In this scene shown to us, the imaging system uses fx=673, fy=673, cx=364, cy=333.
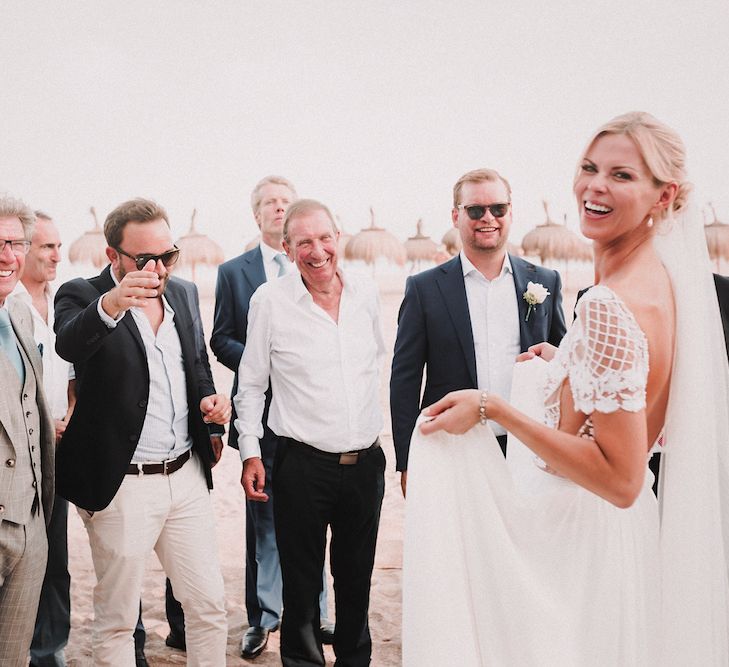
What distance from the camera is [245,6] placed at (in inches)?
704

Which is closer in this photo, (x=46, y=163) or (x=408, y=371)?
(x=408, y=371)

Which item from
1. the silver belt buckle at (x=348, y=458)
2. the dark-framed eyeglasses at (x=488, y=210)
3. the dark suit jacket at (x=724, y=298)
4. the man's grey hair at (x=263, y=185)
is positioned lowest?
the silver belt buckle at (x=348, y=458)

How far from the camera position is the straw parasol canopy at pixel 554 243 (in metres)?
21.8

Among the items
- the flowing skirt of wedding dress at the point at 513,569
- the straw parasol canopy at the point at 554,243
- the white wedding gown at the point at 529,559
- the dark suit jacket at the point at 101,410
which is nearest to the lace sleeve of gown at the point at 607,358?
the white wedding gown at the point at 529,559

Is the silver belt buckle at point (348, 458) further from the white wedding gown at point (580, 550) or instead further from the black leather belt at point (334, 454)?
the white wedding gown at point (580, 550)

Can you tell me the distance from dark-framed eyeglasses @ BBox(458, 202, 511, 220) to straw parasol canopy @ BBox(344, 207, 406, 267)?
62.3 feet

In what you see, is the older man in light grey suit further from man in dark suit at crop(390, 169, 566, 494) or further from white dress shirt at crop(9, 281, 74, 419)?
man in dark suit at crop(390, 169, 566, 494)

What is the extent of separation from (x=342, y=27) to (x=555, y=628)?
19.5m

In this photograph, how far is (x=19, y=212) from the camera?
2.29m

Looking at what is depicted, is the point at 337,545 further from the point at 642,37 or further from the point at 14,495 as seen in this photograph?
the point at 642,37

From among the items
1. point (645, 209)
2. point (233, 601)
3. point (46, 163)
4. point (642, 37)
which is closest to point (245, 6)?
point (46, 163)

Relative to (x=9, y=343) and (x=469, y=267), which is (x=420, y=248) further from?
(x=9, y=343)

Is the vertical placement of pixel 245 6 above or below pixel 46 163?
above

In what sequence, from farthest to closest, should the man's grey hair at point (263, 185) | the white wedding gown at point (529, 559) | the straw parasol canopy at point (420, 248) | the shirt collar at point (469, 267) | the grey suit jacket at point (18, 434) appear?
the straw parasol canopy at point (420, 248), the man's grey hair at point (263, 185), the shirt collar at point (469, 267), the grey suit jacket at point (18, 434), the white wedding gown at point (529, 559)
